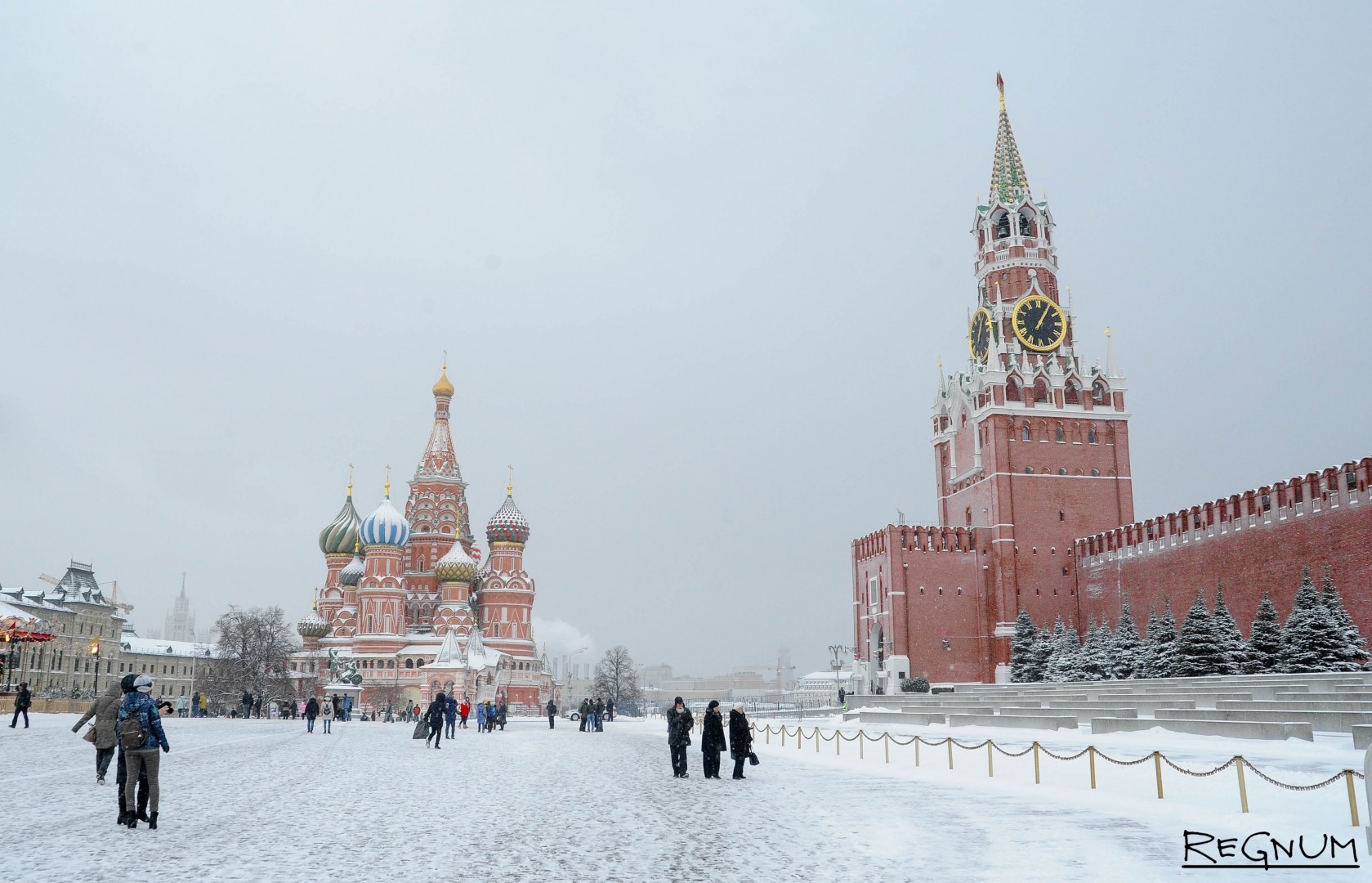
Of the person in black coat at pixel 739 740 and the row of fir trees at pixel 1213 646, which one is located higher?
the row of fir trees at pixel 1213 646

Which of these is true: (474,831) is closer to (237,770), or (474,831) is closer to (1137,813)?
(1137,813)

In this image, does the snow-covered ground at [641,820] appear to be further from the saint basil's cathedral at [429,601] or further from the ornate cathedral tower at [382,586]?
the ornate cathedral tower at [382,586]

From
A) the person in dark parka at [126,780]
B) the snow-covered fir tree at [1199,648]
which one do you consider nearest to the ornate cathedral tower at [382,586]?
the snow-covered fir tree at [1199,648]

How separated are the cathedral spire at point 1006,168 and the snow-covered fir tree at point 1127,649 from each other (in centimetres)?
2573

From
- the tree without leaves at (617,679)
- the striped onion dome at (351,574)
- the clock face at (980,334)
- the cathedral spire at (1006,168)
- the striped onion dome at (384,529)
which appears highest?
the cathedral spire at (1006,168)

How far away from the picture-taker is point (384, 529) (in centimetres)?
6312

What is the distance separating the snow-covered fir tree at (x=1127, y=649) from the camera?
3730cm

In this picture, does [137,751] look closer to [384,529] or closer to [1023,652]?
[1023,652]

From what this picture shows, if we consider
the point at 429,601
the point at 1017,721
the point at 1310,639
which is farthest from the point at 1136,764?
the point at 429,601

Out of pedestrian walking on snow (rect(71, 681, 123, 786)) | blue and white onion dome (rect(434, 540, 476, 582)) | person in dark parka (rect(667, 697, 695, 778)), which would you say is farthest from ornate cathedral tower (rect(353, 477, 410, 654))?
pedestrian walking on snow (rect(71, 681, 123, 786))

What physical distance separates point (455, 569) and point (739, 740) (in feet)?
171

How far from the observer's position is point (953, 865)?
769 cm

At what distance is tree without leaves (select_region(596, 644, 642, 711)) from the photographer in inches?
2995

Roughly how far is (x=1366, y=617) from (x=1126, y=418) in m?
21.0
